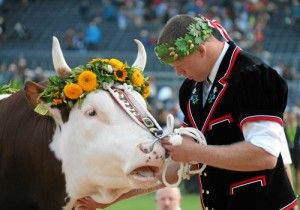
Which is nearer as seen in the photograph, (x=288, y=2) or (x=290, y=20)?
(x=290, y=20)

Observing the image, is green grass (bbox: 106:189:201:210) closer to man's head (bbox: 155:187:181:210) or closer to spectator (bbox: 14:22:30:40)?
man's head (bbox: 155:187:181:210)

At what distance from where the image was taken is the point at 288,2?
31.1 meters

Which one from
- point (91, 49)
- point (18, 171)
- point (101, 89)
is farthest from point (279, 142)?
point (91, 49)

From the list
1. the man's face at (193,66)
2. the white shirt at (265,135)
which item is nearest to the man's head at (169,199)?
the man's face at (193,66)

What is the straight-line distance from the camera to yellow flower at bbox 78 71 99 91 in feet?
16.5

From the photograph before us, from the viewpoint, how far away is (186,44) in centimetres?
495

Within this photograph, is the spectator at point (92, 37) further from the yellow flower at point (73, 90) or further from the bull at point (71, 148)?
the yellow flower at point (73, 90)

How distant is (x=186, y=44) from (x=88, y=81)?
66cm

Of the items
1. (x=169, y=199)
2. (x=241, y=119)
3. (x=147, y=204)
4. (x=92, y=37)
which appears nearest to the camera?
(x=241, y=119)

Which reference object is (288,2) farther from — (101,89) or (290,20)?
(101,89)

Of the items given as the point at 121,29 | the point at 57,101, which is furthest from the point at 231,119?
the point at 121,29

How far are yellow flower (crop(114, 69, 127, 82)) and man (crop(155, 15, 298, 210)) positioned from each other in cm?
27

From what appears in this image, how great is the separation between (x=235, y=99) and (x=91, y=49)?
23556mm

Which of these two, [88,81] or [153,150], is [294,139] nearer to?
[88,81]
